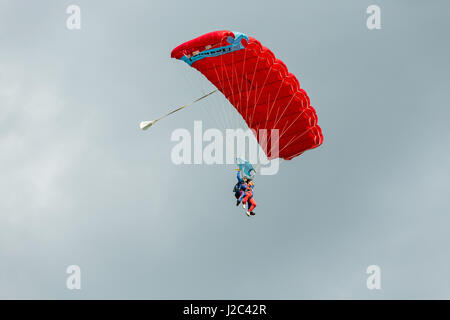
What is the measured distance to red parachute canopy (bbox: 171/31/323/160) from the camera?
31.7 meters

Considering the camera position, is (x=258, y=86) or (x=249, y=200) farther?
(x=258, y=86)

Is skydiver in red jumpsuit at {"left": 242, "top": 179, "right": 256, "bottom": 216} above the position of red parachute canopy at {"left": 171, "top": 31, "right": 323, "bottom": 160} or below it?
below

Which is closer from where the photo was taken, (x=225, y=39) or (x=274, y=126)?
(x=225, y=39)

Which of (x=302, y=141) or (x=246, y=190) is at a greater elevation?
(x=302, y=141)

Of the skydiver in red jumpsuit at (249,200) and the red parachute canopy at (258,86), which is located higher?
the red parachute canopy at (258,86)

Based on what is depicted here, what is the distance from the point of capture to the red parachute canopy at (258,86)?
3172 centimetres

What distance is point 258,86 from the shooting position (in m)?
33.6

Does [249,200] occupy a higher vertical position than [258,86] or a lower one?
lower
